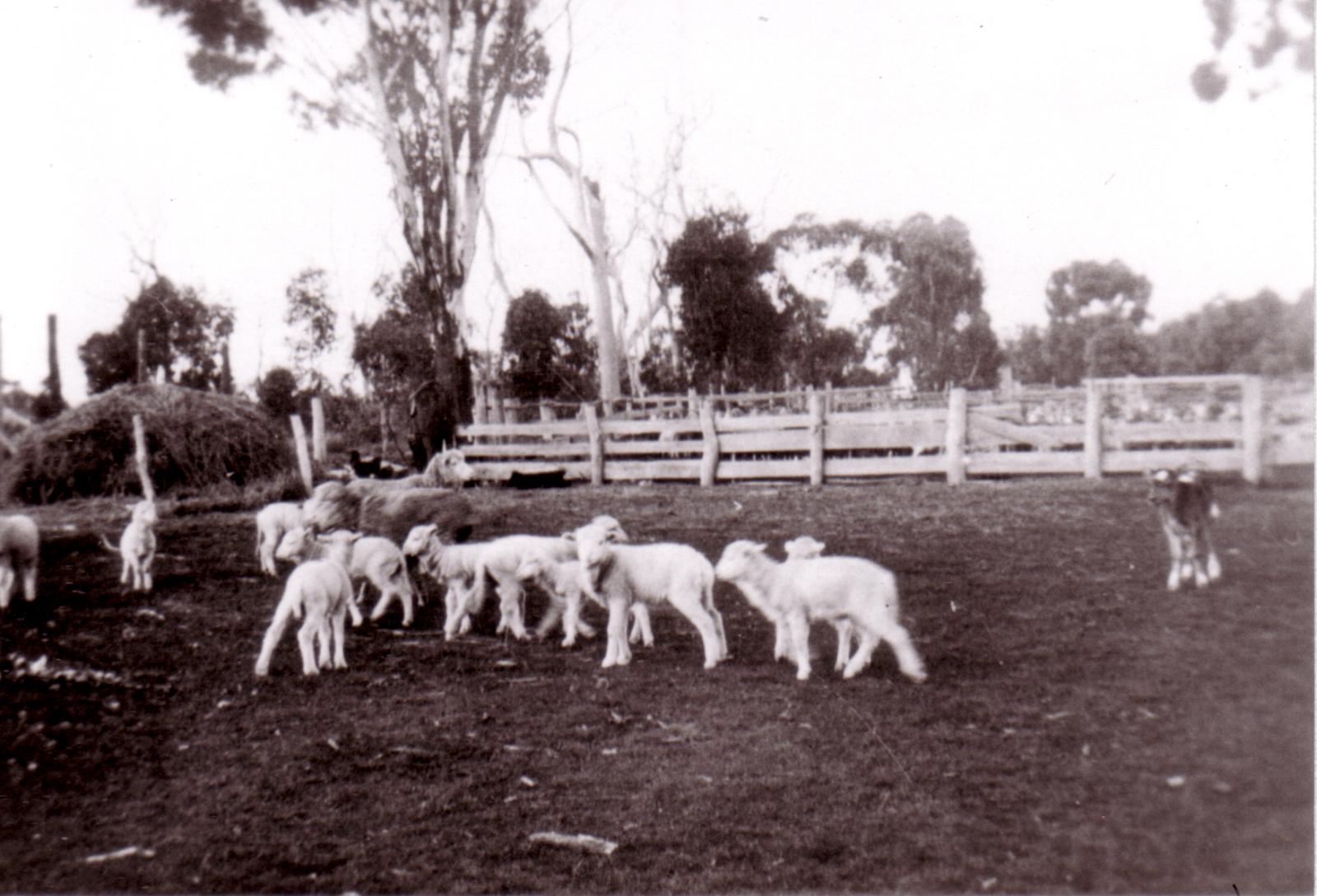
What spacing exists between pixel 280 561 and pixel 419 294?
236cm

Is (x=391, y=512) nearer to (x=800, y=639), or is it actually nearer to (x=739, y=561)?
(x=739, y=561)

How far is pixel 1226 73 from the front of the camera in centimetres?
274

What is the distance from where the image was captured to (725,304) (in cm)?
490

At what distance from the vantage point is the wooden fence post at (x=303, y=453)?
33.0ft

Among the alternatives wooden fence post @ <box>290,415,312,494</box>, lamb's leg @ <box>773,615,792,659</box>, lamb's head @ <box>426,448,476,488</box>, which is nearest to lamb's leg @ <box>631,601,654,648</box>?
lamb's leg @ <box>773,615,792,659</box>

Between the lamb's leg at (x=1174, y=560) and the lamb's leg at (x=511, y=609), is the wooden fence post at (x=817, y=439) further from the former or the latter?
the lamb's leg at (x=1174, y=560)

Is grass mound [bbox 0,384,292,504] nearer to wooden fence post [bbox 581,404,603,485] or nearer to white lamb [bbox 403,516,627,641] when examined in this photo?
wooden fence post [bbox 581,404,603,485]

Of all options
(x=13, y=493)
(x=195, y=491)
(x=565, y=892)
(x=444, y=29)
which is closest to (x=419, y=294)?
(x=444, y=29)

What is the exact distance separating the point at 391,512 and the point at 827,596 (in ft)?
10.8

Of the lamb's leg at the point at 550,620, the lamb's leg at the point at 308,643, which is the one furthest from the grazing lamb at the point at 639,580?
the lamb's leg at the point at 308,643

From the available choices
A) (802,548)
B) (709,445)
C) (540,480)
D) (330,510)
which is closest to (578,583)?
(802,548)

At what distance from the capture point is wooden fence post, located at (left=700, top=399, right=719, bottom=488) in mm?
5969

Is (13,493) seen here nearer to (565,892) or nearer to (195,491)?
(195,491)

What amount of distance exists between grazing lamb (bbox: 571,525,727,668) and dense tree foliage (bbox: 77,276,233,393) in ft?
7.72
